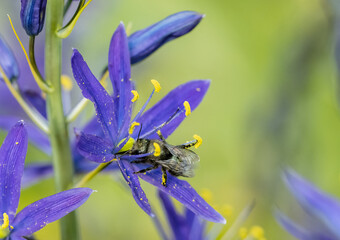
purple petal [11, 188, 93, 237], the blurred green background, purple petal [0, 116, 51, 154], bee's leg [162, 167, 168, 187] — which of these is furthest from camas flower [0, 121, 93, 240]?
the blurred green background

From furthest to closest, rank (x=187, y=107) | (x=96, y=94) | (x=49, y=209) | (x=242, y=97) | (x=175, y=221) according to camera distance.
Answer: (x=242, y=97) < (x=175, y=221) < (x=187, y=107) < (x=96, y=94) < (x=49, y=209)

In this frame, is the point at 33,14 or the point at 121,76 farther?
the point at 121,76

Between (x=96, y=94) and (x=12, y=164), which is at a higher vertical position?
(x=96, y=94)

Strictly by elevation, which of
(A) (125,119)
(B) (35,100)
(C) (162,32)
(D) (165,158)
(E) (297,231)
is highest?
(C) (162,32)

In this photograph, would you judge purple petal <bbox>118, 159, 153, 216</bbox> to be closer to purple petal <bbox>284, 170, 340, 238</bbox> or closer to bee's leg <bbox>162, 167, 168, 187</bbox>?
bee's leg <bbox>162, 167, 168, 187</bbox>

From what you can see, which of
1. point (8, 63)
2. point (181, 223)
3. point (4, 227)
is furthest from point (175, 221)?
point (8, 63)

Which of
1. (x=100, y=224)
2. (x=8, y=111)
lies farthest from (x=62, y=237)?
(x=100, y=224)

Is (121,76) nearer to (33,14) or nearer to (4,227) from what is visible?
(33,14)
